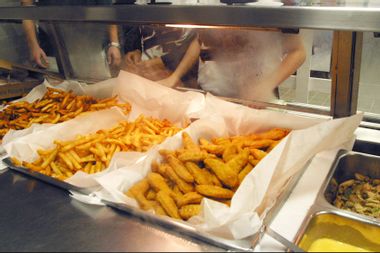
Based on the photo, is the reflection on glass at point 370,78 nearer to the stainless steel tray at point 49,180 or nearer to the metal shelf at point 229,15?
the metal shelf at point 229,15

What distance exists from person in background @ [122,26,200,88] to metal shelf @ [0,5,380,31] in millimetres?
927

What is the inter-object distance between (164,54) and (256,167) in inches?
63.2

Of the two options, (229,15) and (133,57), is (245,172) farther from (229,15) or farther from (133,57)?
(133,57)

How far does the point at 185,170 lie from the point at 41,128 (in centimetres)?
94

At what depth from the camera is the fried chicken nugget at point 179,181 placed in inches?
54.1

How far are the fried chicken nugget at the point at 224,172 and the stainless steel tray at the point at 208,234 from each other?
7.1 inches

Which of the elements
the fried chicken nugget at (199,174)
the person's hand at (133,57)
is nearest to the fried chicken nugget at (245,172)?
the fried chicken nugget at (199,174)

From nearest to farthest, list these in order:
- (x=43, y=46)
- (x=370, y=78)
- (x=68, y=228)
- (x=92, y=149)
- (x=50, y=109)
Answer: (x=68, y=228) → (x=92, y=149) → (x=370, y=78) → (x=50, y=109) → (x=43, y=46)

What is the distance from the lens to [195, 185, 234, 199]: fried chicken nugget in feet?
4.29

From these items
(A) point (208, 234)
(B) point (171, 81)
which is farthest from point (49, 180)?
(B) point (171, 81)

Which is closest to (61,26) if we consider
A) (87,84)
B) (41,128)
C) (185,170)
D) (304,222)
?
(87,84)

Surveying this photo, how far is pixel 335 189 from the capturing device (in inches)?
56.9

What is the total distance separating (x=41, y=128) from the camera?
1.93 meters

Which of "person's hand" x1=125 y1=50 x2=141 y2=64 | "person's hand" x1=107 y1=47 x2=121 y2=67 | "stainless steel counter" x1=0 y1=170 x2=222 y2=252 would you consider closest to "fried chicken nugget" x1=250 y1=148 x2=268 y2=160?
"stainless steel counter" x1=0 y1=170 x2=222 y2=252
